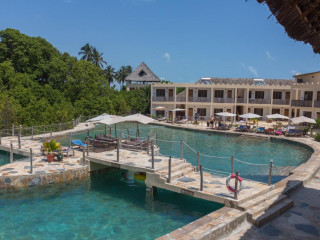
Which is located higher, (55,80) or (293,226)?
(55,80)

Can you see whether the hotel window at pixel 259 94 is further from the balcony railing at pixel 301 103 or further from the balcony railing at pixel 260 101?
the balcony railing at pixel 301 103

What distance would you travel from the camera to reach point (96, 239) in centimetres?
838

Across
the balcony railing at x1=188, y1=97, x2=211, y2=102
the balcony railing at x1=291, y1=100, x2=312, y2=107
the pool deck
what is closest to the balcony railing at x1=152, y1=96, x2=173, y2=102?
the balcony railing at x1=188, y1=97, x2=211, y2=102

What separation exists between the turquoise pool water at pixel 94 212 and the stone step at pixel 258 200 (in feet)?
5.74

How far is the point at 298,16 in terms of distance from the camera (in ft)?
14.4

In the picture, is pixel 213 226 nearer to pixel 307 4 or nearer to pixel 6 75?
pixel 307 4

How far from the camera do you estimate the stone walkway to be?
7.31m

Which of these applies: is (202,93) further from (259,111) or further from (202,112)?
(259,111)

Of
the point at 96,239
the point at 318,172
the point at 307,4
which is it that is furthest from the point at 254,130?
the point at 307,4

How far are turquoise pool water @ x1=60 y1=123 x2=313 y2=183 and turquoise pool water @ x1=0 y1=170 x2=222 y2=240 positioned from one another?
355 cm

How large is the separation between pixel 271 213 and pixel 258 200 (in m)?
0.79

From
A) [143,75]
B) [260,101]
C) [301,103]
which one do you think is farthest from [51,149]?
[143,75]

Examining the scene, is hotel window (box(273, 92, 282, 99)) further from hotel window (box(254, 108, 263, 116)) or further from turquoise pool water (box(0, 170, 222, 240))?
turquoise pool water (box(0, 170, 222, 240))

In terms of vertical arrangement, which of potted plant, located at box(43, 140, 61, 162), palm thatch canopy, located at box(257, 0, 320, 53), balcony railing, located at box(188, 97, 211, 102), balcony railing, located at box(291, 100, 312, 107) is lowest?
potted plant, located at box(43, 140, 61, 162)
